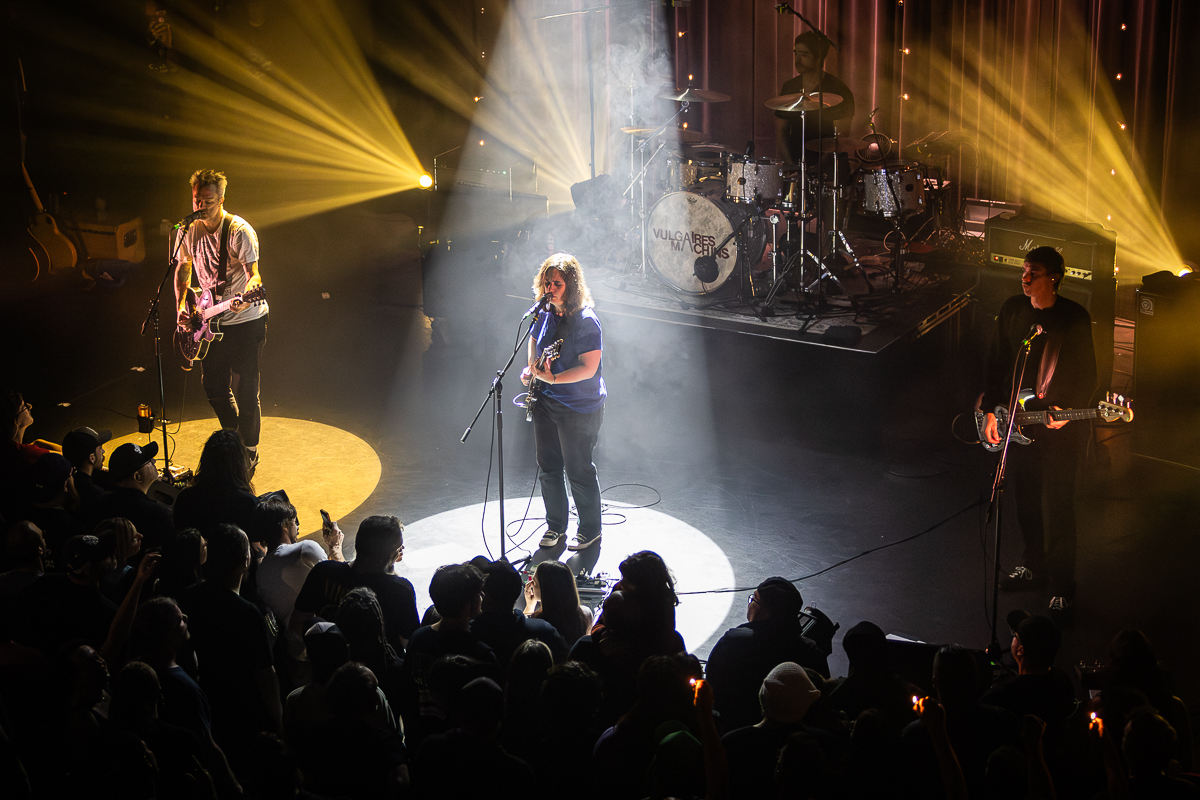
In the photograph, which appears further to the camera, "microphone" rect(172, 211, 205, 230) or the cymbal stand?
the cymbal stand

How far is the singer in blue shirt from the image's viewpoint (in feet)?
17.9

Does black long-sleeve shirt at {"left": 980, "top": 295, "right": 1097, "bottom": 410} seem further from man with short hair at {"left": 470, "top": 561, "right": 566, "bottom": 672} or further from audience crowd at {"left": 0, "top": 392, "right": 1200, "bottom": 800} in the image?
man with short hair at {"left": 470, "top": 561, "right": 566, "bottom": 672}

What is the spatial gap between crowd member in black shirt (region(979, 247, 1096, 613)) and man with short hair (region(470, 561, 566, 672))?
273cm

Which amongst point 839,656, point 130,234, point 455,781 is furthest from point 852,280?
point 130,234

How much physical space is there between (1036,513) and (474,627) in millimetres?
3364

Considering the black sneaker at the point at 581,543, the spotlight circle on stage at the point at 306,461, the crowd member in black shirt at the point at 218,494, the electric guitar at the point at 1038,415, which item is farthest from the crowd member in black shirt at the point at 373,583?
the electric guitar at the point at 1038,415

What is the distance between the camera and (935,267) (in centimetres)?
1038

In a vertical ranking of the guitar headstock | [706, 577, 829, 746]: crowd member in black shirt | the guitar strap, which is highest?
the guitar strap

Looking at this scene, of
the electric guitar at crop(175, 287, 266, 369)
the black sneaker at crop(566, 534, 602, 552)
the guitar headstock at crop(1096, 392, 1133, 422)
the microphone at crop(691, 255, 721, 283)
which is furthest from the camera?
the microphone at crop(691, 255, 721, 283)

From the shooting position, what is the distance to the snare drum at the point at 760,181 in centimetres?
924

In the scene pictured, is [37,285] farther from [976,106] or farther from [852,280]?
[976,106]

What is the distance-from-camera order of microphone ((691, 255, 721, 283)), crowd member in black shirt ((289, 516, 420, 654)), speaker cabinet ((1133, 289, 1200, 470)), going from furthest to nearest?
microphone ((691, 255, 721, 283)) < speaker cabinet ((1133, 289, 1200, 470)) < crowd member in black shirt ((289, 516, 420, 654))

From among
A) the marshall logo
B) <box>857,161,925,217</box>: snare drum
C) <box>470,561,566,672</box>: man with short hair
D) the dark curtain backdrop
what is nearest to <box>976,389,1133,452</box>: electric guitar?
<box>470,561,566,672</box>: man with short hair

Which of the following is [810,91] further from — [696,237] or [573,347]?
[573,347]
